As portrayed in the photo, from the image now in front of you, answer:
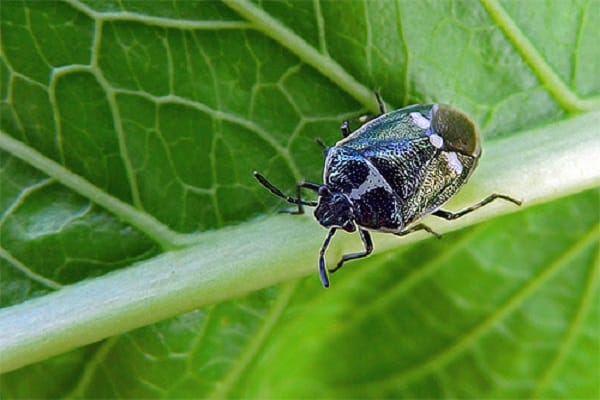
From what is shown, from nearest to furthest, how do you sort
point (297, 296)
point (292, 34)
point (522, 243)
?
point (292, 34), point (297, 296), point (522, 243)

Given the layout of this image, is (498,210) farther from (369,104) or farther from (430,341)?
(430,341)

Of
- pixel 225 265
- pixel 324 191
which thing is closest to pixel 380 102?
pixel 324 191

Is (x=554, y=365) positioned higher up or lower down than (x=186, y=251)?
lower down

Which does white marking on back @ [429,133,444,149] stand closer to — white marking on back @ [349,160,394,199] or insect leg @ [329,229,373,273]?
white marking on back @ [349,160,394,199]

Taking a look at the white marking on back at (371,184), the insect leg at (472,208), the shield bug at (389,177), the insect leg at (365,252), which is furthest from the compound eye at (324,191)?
the insect leg at (472,208)

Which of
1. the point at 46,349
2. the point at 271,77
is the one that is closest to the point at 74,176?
the point at 46,349

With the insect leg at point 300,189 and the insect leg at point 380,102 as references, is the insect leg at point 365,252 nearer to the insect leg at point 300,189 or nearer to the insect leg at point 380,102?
the insect leg at point 300,189
